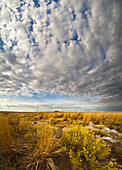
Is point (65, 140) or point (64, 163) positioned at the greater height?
point (65, 140)

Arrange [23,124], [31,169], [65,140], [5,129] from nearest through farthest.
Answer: [31,169], [65,140], [5,129], [23,124]

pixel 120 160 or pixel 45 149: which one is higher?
pixel 45 149

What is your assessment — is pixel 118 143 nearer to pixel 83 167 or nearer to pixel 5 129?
pixel 83 167

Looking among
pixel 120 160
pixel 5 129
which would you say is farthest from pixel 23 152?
pixel 120 160

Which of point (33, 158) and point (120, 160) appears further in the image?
point (120, 160)

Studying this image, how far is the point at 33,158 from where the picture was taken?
2.29m

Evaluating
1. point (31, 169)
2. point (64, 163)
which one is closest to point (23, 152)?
point (31, 169)

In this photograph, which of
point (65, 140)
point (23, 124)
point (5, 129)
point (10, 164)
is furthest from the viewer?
point (23, 124)

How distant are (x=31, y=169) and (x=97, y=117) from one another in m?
9.48

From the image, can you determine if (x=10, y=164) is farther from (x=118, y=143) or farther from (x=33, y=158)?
(x=118, y=143)

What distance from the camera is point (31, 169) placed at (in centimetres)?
200

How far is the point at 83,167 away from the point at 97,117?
878cm

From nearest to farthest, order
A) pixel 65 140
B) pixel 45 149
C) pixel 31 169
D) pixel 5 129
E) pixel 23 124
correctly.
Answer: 1. pixel 31 169
2. pixel 45 149
3. pixel 65 140
4. pixel 5 129
5. pixel 23 124

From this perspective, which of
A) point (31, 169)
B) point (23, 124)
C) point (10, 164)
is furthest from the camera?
point (23, 124)
